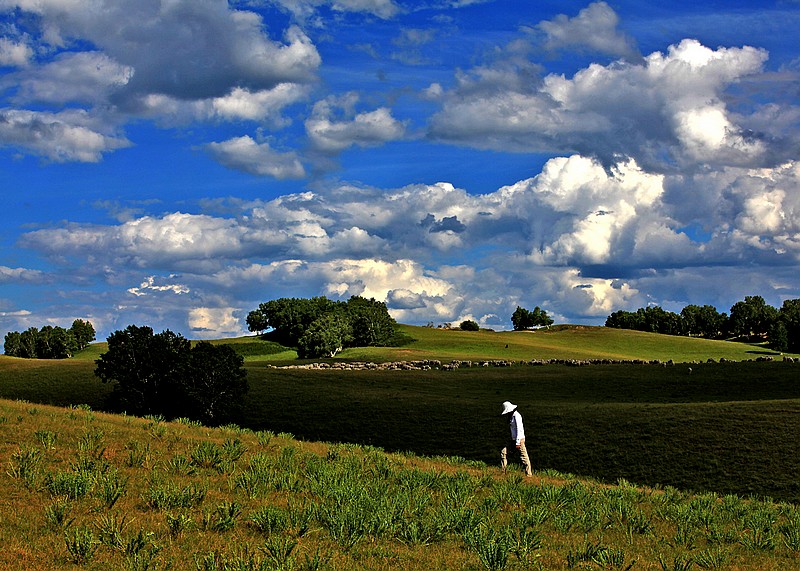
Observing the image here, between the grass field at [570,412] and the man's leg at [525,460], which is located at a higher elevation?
the man's leg at [525,460]

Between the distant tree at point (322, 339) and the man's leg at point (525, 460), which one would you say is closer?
the man's leg at point (525, 460)

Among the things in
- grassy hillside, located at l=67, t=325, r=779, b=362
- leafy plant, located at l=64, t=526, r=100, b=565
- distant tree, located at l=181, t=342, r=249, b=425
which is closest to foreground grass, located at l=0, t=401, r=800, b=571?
leafy plant, located at l=64, t=526, r=100, b=565

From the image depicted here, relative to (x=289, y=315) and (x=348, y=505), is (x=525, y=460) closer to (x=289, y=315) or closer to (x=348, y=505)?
→ (x=348, y=505)

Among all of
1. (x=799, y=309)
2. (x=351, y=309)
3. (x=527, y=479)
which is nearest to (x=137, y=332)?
(x=527, y=479)

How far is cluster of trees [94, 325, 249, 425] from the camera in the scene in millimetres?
56219

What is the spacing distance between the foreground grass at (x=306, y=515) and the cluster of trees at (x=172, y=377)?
1369 inches

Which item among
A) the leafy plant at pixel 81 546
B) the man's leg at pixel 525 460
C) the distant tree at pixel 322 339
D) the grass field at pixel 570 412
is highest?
the distant tree at pixel 322 339

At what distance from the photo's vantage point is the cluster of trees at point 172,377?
56.2 metres

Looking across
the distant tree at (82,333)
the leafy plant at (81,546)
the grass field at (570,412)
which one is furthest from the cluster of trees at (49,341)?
the leafy plant at (81,546)

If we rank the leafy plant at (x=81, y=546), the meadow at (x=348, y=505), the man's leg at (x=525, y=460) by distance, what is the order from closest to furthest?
the leafy plant at (x=81, y=546)
the meadow at (x=348, y=505)
the man's leg at (x=525, y=460)

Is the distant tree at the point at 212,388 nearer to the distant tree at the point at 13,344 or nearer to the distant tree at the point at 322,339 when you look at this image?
the distant tree at the point at 322,339

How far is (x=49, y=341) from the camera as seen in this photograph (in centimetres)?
17262

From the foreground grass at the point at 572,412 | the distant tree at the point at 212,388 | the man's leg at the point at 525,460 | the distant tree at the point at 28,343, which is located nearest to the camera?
the man's leg at the point at 525,460

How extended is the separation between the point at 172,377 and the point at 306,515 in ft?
153
